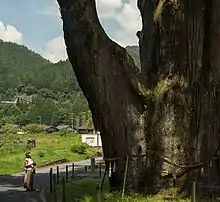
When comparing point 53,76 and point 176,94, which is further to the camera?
point 53,76

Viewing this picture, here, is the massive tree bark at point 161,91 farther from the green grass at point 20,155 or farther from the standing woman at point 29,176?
the green grass at point 20,155

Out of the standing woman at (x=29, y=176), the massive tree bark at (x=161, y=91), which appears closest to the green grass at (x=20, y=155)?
the standing woman at (x=29, y=176)

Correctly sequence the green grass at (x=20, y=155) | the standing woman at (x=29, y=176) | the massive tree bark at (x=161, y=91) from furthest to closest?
1. the green grass at (x=20, y=155)
2. the standing woman at (x=29, y=176)
3. the massive tree bark at (x=161, y=91)

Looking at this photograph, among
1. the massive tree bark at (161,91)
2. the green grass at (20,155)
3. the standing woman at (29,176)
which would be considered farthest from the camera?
the green grass at (20,155)

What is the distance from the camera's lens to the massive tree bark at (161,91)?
1225cm

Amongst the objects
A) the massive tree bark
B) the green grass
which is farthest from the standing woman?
the green grass

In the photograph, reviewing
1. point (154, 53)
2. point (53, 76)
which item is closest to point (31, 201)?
point (154, 53)

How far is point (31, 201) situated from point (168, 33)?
709 centimetres

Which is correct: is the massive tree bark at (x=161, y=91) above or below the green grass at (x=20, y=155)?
above

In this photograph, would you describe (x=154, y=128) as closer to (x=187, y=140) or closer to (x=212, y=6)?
(x=187, y=140)

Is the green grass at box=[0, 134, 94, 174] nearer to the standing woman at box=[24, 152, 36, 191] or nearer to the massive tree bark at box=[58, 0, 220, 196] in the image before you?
the standing woman at box=[24, 152, 36, 191]

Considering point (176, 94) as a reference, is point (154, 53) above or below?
above

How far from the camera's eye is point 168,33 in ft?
40.7

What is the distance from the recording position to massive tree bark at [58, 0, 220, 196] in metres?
12.2
